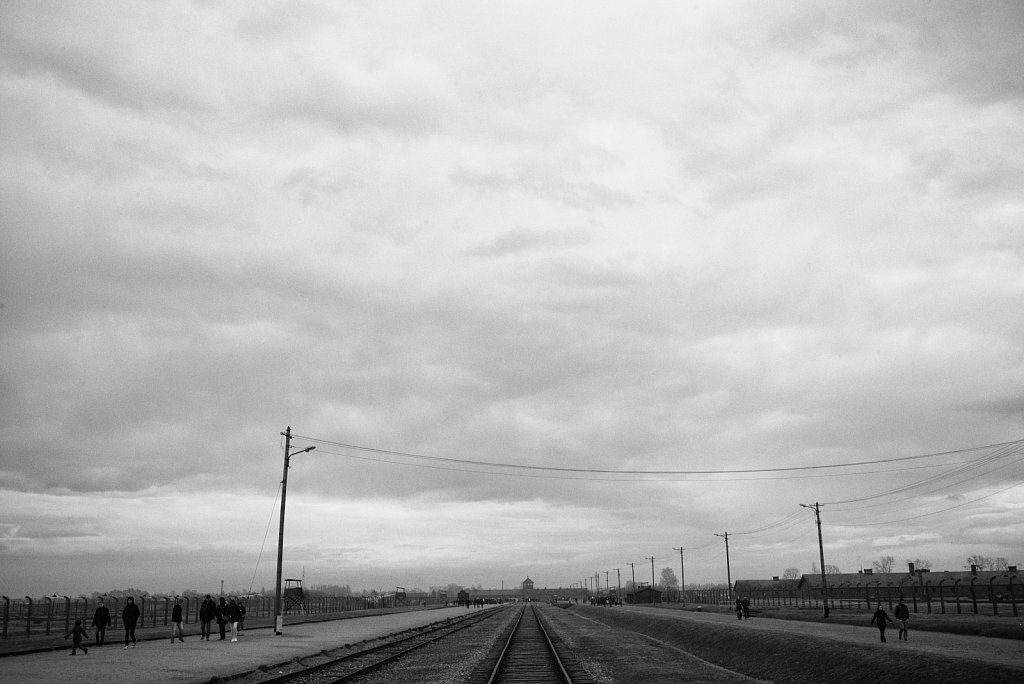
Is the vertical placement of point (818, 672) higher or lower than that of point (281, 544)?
lower

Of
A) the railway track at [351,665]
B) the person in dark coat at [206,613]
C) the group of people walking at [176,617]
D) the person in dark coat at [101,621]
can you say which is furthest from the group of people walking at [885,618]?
the person in dark coat at [101,621]

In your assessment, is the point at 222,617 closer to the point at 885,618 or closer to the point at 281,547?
the point at 281,547

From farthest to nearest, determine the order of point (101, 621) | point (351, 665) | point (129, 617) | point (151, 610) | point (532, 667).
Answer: point (151, 610) → point (101, 621) → point (129, 617) → point (532, 667) → point (351, 665)

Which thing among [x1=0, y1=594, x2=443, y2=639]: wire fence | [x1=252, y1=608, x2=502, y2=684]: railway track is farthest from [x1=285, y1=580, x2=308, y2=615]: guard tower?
[x1=252, y1=608, x2=502, y2=684]: railway track

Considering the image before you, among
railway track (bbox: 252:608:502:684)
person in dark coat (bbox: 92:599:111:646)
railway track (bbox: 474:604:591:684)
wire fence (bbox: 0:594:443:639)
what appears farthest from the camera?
wire fence (bbox: 0:594:443:639)

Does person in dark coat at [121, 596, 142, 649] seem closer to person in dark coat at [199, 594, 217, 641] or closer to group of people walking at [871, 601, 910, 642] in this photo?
person in dark coat at [199, 594, 217, 641]

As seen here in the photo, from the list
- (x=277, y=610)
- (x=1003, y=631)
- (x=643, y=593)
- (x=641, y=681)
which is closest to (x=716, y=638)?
(x=1003, y=631)

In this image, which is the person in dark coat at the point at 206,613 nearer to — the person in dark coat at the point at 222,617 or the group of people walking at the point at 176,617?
the group of people walking at the point at 176,617

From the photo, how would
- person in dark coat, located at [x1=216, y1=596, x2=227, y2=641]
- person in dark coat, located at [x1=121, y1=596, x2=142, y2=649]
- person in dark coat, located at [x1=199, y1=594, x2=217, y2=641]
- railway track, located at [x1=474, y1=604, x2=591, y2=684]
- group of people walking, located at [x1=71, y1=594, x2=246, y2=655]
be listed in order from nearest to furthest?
railway track, located at [x1=474, y1=604, x2=591, y2=684] → person in dark coat, located at [x1=121, y1=596, x2=142, y2=649] → group of people walking, located at [x1=71, y1=594, x2=246, y2=655] → person in dark coat, located at [x1=199, y1=594, x2=217, y2=641] → person in dark coat, located at [x1=216, y1=596, x2=227, y2=641]

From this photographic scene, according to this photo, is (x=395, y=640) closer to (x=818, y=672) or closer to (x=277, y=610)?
(x=277, y=610)

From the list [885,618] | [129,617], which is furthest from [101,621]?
[885,618]

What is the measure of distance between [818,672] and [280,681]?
1717 centimetres

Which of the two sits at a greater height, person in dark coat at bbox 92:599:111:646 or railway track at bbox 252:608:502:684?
person in dark coat at bbox 92:599:111:646

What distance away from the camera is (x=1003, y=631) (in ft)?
132
